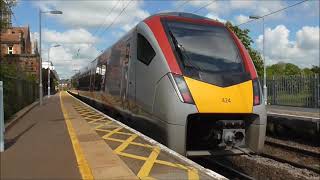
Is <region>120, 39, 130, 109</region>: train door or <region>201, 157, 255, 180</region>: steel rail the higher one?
<region>120, 39, 130, 109</region>: train door

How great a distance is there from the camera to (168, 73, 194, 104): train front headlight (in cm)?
870

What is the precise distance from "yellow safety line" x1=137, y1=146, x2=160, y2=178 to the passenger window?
2.03 metres

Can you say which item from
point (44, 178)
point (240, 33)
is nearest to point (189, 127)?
point (44, 178)

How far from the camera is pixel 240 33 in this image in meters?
44.3

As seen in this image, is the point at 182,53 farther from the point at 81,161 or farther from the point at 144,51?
the point at 81,161

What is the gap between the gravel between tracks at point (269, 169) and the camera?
11.2m

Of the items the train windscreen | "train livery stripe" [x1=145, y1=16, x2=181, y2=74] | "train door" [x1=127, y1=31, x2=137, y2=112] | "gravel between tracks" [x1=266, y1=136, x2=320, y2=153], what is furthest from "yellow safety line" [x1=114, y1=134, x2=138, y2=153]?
"gravel between tracks" [x1=266, y1=136, x2=320, y2=153]

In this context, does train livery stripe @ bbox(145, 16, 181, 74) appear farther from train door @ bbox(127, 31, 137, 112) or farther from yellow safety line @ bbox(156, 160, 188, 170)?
yellow safety line @ bbox(156, 160, 188, 170)

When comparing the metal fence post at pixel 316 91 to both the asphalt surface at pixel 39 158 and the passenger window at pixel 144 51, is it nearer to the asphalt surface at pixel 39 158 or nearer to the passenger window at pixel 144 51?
the passenger window at pixel 144 51

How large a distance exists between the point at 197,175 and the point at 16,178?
2.64 meters

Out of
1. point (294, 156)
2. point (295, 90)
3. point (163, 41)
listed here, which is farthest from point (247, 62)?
point (295, 90)

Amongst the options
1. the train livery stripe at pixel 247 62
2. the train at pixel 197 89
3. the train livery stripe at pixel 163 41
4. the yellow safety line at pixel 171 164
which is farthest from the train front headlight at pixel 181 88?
the train livery stripe at pixel 247 62

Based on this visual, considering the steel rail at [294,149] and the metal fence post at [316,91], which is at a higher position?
the metal fence post at [316,91]

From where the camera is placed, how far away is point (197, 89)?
884 cm
